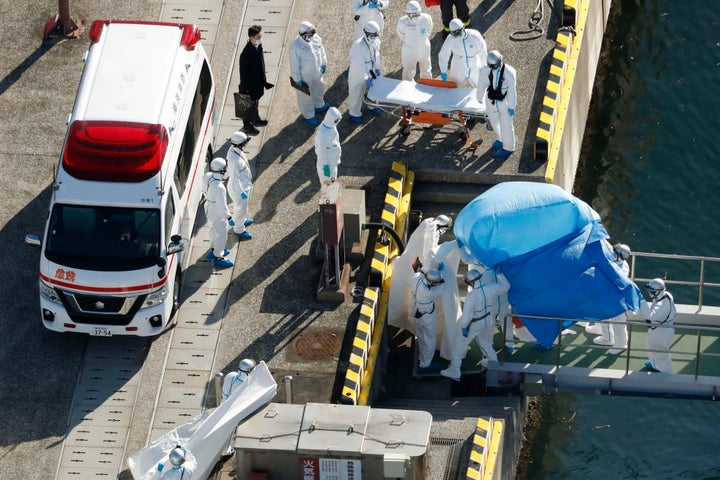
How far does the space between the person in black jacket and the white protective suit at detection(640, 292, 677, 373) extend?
737 cm

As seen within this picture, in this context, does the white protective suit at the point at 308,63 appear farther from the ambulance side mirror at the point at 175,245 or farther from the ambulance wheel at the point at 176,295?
the ambulance side mirror at the point at 175,245

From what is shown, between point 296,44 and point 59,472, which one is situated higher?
point 296,44

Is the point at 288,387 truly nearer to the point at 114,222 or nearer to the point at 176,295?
the point at 176,295

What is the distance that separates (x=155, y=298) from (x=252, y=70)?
4999 millimetres

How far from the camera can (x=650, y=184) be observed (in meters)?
35.8

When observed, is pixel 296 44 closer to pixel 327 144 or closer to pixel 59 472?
pixel 327 144

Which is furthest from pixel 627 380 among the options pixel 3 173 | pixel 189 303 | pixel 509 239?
pixel 3 173

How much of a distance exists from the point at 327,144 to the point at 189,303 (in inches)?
128

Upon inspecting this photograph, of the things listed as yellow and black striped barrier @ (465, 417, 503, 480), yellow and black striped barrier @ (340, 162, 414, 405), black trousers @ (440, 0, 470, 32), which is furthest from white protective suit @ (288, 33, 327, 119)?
yellow and black striped barrier @ (465, 417, 503, 480)

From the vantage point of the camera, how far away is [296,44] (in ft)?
100

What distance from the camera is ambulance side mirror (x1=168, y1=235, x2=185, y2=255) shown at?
90.0 feet

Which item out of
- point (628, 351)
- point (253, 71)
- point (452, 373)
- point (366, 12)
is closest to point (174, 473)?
point (452, 373)

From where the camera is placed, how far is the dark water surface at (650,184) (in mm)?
31000

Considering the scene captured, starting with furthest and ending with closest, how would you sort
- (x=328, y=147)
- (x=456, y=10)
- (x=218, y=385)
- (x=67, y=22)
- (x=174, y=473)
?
(x=67, y=22)
(x=456, y=10)
(x=328, y=147)
(x=218, y=385)
(x=174, y=473)
